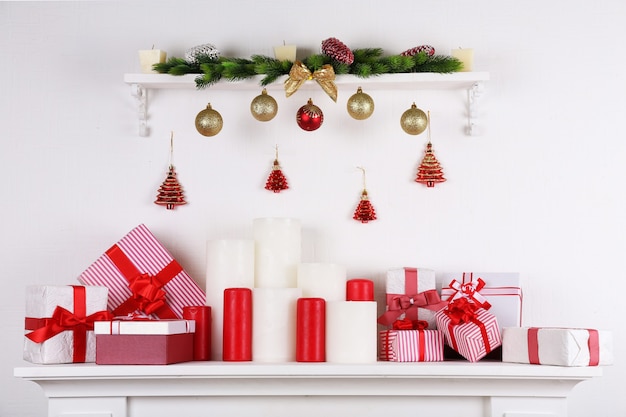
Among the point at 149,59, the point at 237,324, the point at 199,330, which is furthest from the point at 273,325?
the point at 149,59

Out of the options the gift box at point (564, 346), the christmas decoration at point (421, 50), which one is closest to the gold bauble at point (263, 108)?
the christmas decoration at point (421, 50)

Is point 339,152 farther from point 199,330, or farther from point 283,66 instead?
point 199,330

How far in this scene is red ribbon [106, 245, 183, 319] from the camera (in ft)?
7.07

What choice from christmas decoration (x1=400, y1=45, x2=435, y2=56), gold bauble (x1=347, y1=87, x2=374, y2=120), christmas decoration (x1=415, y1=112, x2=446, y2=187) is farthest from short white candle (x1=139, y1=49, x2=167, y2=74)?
christmas decoration (x1=415, y1=112, x2=446, y2=187)

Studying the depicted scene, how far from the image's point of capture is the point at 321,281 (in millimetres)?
2100

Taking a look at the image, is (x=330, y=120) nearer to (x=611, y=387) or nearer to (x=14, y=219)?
(x=14, y=219)

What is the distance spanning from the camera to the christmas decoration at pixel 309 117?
223 centimetres

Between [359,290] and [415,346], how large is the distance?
213 mm

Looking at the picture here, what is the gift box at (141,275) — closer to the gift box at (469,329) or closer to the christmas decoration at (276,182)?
the christmas decoration at (276,182)

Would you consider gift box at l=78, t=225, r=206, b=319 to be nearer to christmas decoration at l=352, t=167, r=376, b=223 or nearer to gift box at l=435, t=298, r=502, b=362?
christmas decoration at l=352, t=167, r=376, b=223

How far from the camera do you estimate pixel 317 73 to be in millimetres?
2209

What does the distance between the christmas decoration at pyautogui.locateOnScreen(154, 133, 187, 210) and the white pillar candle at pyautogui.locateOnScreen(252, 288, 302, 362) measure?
47 cm

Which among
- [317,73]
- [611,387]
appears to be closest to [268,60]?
[317,73]

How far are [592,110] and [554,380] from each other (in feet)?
2.90
